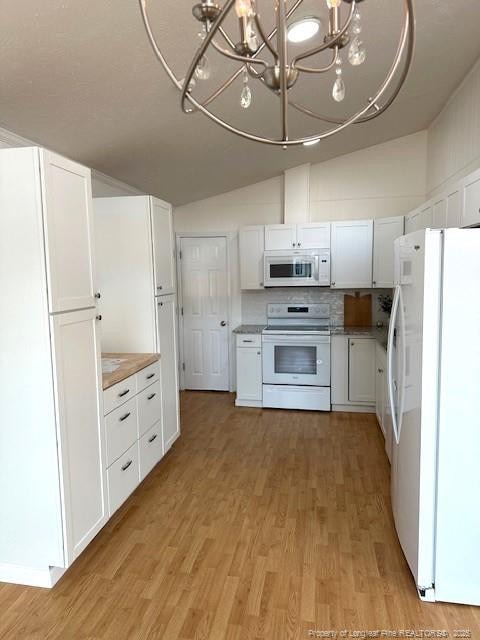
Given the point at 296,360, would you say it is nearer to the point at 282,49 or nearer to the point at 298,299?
the point at 298,299

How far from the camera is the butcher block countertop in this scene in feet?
8.20

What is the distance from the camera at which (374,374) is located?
171 inches

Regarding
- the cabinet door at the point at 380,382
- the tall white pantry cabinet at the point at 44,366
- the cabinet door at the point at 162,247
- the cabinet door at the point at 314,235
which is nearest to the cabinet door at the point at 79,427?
the tall white pantry cabinet at the point at 44,366

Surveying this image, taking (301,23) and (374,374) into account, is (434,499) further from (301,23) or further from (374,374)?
(374,374)

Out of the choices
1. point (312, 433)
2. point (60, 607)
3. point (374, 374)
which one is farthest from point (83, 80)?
point (374, 374)

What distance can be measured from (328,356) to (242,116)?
254 cm

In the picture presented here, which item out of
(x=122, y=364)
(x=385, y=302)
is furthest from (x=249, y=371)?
(x=122, y=364)

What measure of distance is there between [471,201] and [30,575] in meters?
3.09

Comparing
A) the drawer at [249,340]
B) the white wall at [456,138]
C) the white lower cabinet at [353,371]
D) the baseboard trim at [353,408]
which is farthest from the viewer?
the drawer at [249,340]

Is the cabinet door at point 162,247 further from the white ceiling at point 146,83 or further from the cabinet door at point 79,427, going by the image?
the cabinet door at point 79,427

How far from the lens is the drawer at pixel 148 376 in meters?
2.87

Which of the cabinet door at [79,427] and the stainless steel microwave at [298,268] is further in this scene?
the stainless steel microwave at [298,268]

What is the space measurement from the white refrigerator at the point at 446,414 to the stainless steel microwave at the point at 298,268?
2.56 m

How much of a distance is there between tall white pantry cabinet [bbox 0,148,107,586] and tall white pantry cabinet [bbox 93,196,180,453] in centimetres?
89
